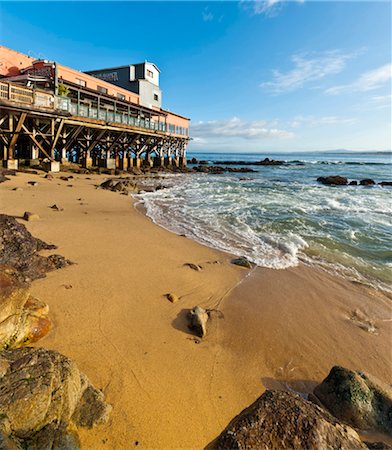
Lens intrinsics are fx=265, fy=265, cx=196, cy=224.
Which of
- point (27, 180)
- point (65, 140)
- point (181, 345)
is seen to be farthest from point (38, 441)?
point (65, 140)

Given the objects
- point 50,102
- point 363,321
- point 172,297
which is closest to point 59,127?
point 50,102

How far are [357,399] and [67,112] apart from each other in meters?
19.5

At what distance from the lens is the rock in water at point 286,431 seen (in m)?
1.71

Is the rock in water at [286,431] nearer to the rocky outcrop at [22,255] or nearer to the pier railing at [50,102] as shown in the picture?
the rocky outcrop at [22,255]

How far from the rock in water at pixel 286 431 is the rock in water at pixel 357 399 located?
1030 millimetres

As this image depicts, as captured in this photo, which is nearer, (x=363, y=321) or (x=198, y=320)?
(x=198, y=320)

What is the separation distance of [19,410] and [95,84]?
29672 mm

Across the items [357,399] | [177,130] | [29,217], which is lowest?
[357,399]

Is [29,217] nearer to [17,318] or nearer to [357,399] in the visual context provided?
[17,318]

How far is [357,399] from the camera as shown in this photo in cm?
277

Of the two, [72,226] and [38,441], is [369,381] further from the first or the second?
[72,226]

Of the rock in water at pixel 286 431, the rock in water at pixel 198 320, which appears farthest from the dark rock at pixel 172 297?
the rock in water at pixel 286 431

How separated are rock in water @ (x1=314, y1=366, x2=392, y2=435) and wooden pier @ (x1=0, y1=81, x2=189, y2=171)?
56.1ft

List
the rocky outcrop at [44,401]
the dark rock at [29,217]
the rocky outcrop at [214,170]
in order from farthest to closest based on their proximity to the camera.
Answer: the rocky outcrop at [214,170] < the dark rock at [29,217] < the rocky outcrop at [44,401]
